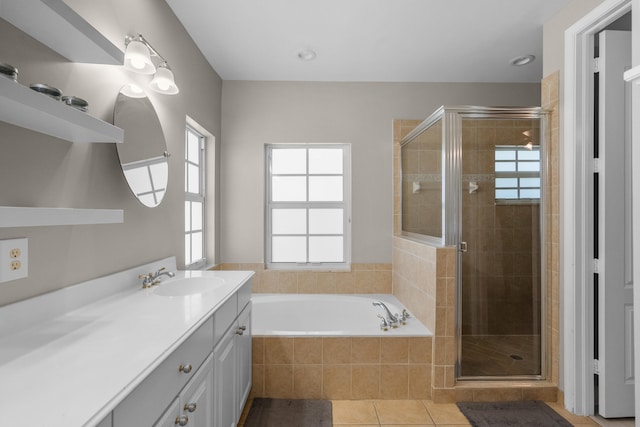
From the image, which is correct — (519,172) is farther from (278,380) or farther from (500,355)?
(278,380)

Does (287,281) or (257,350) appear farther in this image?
(287,281)

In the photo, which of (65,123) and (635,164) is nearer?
(65,123)

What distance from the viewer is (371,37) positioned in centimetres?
244

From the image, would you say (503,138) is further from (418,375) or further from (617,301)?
(418,375)

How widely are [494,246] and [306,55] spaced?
199 cm

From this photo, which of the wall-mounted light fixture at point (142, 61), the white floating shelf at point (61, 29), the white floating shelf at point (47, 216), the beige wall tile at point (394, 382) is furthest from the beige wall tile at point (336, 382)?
the white floating shelf at point (61, 29)

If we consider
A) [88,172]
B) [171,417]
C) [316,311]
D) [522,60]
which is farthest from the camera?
[316,311]

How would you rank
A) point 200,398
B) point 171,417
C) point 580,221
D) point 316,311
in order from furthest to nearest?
point 316,311, point 580,221, point 200,398, point 171,417

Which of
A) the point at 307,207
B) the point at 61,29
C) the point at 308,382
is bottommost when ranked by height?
the point at 308,382

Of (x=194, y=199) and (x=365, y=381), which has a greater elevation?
(x=194, y=199)

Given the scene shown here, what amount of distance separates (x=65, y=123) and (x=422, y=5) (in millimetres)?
2007

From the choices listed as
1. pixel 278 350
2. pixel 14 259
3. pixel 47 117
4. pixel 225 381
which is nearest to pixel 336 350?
pixel 278 350

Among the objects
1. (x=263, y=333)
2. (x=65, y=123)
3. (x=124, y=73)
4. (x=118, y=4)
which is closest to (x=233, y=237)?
(x=263, y=333)

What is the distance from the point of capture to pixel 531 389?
2178mm
